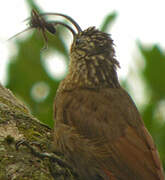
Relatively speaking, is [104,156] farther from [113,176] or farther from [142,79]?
[142,79]

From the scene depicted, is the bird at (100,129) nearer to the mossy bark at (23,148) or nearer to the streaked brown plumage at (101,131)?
the streaked brown plumage at (101,131)

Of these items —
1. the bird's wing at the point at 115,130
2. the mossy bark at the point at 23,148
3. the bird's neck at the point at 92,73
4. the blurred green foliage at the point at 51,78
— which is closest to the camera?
the mossy bark at the point at 23,148

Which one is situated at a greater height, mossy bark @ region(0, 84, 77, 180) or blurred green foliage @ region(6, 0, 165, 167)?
blurred green foliage @ region(6, 0, 165, 167)

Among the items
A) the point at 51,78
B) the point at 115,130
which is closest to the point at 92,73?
the point at 115,130

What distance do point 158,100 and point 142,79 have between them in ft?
0.95

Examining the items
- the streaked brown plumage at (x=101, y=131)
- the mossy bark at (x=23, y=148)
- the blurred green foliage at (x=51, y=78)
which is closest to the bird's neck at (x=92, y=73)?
the streaked brown plumage at (x=101, y=131)

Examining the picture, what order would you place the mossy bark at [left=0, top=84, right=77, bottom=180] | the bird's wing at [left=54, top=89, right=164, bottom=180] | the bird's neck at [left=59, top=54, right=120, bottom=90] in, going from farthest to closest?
the bird's neck at [left=59, top=54, right=120, bottom=90], the bird's wing at [left=54, top=89, right=164, bottom=180], the mossy bark at [left=0, top=84, right=77, bottom=180]

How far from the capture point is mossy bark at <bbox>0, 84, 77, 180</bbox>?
3873mm

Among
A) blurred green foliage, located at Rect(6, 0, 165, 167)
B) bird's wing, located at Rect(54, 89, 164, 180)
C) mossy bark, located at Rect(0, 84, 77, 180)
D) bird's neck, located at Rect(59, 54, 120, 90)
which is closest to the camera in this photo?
mossy bark, located at Rect(0, 84, 77, 180)

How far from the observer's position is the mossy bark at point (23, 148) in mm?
3873

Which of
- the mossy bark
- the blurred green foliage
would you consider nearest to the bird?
the mossy bark

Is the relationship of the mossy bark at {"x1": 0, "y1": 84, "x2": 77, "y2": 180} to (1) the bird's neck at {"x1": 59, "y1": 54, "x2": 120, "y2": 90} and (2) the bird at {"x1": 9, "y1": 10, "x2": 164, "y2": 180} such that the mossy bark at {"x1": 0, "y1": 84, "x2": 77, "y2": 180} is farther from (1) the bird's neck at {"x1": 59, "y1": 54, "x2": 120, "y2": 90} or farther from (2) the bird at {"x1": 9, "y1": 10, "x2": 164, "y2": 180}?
(1) the bird's neck at {"x1": 59, "y1": 54, "x2": 120, "y2": 90}

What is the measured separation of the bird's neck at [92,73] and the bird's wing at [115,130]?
143mm

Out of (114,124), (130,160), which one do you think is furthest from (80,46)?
(130,160)
